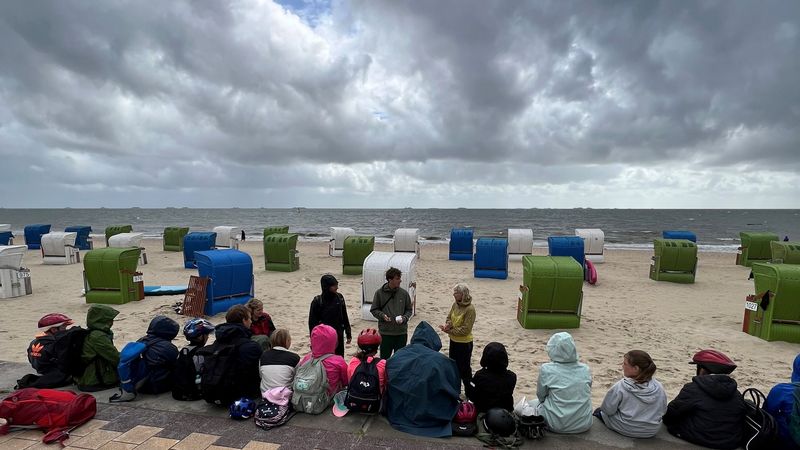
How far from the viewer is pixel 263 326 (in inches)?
257

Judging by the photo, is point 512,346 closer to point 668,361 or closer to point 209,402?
point 668,361

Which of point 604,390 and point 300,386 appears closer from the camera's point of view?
point 300,386

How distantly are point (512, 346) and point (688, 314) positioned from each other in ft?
21.1

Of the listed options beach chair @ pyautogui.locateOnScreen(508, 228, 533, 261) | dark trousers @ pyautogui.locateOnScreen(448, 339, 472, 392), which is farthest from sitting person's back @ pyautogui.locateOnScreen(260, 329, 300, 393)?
beach chair @ pyautogui.locateOnScreen(508, 228, 533, 261)

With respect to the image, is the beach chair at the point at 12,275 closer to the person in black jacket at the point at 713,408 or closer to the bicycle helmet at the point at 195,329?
the bicycle helmet at the point at 195,329

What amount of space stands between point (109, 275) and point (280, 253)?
6752 mm

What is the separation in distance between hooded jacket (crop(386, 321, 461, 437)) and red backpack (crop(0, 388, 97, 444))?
11.4 feet

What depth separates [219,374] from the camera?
186 inches

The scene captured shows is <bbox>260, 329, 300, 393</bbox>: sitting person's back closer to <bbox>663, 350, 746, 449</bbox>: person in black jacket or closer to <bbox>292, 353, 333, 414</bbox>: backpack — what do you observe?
<bbox>292, 353, 333, 414</bbox>: backpack

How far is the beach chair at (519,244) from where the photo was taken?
2105cm

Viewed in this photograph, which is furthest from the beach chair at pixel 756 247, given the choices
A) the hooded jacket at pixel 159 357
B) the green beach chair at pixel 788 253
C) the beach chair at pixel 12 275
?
the beach chair at pixel 12 275

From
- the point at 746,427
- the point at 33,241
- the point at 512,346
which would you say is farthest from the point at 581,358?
the point at 33,241

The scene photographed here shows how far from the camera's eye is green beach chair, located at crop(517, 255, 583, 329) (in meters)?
9.34

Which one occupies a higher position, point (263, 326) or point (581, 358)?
point (263, 326)
